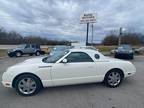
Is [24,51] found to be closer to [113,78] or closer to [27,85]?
[27,85]

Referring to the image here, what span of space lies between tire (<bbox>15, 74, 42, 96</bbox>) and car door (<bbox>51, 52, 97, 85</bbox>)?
0.56 m

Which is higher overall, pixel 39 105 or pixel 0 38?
pixel 0 38

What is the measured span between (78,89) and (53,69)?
1.20 m

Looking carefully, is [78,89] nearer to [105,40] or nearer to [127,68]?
[127,68]

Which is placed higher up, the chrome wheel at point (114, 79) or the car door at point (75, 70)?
the car door at point (75, 70)

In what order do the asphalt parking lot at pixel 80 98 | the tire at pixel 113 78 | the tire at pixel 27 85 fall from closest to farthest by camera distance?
the asphalt parking lot at pixel 80 98 → the tire at pixel 27 85 → the tire at pixel 113 78

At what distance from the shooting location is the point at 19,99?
13.9ft

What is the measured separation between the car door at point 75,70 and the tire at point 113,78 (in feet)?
1.63

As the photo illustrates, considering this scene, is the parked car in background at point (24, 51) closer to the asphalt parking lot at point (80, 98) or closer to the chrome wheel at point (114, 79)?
the asphalt parking lot at point (80, 98)

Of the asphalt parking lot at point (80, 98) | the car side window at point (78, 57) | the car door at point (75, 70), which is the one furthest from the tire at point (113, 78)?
the car side window at point (78, 57)

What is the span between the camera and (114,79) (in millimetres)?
5266

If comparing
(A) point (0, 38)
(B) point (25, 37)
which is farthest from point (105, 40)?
(A) point (0, 38)

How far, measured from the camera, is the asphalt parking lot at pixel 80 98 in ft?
12.6

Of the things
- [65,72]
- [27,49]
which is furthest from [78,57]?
[27,49]
